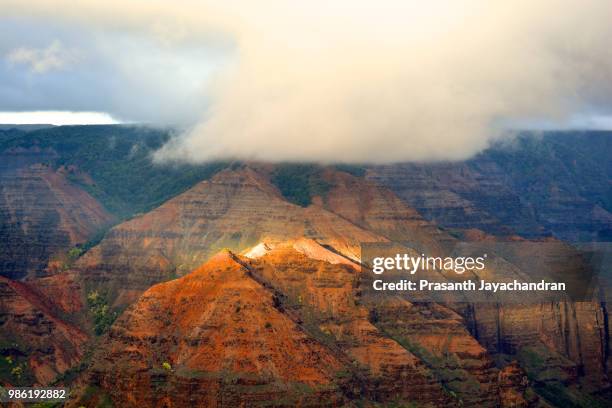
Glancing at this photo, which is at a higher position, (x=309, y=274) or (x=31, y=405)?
(x=309, y=274)

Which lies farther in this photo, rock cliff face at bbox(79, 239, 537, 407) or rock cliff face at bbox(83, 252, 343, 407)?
rock cliff face at bbox(79, 239, 537, 407)

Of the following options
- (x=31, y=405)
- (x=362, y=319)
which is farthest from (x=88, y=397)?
(x=362, y=319)

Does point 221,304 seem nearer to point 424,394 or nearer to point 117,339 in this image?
point 117,339

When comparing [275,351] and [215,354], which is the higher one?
[275,351]

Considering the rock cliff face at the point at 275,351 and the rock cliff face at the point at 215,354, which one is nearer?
the rock cliff face at the point at 215,354

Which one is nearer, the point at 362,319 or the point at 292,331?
the point at 292,331

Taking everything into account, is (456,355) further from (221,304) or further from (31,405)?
(31,405)

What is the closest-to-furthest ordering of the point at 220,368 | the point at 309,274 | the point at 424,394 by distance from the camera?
the point at 220,368 < the point at 424,394 < the point at 309,274

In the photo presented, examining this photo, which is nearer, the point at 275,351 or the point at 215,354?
the point at 215,354

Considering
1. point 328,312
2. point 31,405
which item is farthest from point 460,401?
point 31,405

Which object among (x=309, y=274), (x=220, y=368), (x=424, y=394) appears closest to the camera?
(x=220, y=368)
